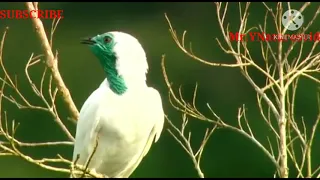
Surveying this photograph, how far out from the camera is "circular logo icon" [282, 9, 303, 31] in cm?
327

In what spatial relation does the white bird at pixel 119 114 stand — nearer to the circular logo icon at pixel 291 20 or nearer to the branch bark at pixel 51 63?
the branch bark at pixel 51 63

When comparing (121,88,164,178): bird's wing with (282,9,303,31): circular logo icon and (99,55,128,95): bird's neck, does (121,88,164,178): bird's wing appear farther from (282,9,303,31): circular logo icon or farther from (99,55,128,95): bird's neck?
(282,9,303,31): circular logo icon

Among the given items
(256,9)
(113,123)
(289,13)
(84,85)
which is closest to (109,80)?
(113,123)

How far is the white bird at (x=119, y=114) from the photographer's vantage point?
346 centimetres

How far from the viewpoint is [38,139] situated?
9.16 m

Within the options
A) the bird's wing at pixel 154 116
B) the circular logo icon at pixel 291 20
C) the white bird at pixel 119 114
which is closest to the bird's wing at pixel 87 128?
the white bird at pixel 119 114

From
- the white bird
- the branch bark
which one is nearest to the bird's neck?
the white bird

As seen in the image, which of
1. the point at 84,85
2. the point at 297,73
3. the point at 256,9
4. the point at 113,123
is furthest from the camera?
the point at 256,9

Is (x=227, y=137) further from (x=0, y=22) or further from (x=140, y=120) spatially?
(x=140, y=120)

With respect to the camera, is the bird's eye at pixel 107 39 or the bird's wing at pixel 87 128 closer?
the bird's wing at pixel 87 128

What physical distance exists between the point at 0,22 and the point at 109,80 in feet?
18.0

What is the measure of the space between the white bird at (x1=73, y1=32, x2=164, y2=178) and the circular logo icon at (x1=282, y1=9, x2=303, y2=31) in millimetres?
491

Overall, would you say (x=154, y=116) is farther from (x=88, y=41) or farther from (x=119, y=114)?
(x=88, y=41)

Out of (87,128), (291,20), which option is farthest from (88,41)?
(291,20)
